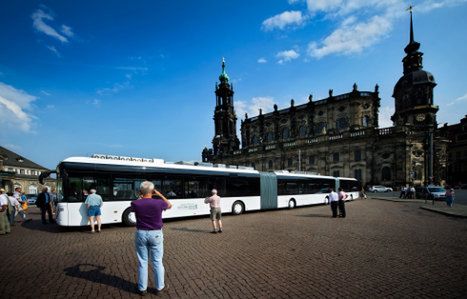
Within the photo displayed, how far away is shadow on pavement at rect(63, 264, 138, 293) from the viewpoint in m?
4.80

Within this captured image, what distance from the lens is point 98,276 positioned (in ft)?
17.5

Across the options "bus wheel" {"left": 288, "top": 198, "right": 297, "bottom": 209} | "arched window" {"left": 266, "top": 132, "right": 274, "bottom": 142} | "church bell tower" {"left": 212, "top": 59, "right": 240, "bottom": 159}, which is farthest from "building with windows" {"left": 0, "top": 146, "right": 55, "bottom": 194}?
"arched window" {"left": 266, "top": 132, "right": 274, "bottom": 142}

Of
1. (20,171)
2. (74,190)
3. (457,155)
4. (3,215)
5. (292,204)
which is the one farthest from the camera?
(457,155)

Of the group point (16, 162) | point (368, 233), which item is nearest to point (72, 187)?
point (368, 233)

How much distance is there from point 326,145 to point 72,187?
47239mm

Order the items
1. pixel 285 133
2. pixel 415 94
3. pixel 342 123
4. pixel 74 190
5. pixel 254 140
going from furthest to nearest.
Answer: pixel 254 140
pixel 285 133
pixel 415 94
pixel 342 123
pixel 74 190

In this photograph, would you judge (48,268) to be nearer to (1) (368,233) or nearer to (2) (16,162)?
(1) (368,233)

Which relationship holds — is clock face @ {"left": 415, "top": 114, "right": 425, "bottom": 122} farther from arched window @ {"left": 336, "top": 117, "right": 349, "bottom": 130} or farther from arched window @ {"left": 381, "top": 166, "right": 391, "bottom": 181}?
arched window @ {"left": 381, "top": 166, "right": 391, "bottom": 181}

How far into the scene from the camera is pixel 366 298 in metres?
4.23

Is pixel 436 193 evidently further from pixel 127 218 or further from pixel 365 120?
pixel 127 218

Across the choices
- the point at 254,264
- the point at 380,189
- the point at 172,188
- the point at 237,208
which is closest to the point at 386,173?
the point at 380,189

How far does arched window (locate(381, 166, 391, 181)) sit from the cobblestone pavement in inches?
1499

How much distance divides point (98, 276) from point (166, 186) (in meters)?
7.72

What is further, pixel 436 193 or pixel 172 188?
pixel 436 193
